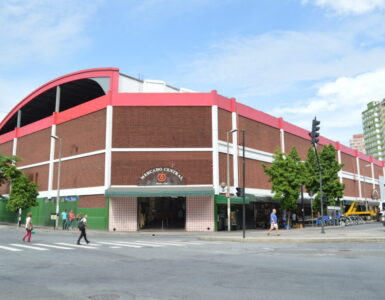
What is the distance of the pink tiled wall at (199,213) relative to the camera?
33.8 metres

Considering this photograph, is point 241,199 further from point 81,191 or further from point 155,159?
point 81,191

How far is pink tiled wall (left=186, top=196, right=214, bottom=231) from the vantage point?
111 feet

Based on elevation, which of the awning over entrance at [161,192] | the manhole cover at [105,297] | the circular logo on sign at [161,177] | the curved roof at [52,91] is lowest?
the manhole cover at [105,297]

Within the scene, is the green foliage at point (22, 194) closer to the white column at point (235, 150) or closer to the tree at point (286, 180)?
the white column at point (235, 150)

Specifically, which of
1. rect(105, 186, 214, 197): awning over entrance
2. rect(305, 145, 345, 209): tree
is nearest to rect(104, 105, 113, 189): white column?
rect(105, 186, 214, 197): awning over entrance

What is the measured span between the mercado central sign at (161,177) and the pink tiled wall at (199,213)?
2158 millimetres

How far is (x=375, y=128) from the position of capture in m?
160

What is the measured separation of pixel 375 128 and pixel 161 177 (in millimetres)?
148944

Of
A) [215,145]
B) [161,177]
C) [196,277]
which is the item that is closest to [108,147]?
[161,177]

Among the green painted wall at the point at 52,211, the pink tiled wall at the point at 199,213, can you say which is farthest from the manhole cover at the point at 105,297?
the green painted wall at the point at 52,211

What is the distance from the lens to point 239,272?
9938mm

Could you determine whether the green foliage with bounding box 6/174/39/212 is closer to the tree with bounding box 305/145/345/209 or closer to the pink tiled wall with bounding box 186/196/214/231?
the pink tiled wall with bounding box 186/196/214/231

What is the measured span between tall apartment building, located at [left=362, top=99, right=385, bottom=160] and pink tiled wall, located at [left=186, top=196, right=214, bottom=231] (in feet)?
468

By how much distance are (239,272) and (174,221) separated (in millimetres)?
25367
